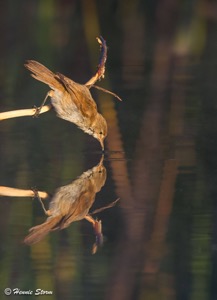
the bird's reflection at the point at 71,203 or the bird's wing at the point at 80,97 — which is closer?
the bird's reflection at the point at 71,203

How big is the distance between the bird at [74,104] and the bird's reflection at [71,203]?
197 mm

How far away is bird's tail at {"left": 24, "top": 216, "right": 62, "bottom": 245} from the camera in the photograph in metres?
2.25

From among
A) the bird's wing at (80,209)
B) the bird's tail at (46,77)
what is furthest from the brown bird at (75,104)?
the bird's wing at (80,209)

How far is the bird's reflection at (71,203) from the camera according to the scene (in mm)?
2297

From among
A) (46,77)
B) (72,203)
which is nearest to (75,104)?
(46,77)

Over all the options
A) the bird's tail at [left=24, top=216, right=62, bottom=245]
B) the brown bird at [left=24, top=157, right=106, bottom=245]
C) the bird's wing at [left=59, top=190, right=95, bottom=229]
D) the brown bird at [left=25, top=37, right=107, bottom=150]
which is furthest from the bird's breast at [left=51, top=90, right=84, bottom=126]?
the bird's tail at [left=24, top=216, right=62, bottom=245]

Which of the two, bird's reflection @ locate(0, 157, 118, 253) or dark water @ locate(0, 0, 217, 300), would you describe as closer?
dark water @ locate(0, 0, 217, 300)

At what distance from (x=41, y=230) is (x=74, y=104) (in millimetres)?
618

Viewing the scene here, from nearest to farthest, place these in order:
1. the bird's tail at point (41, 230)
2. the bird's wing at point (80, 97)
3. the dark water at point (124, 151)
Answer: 1. the dark water at point (124, 151)
2. the bird's tail at point (41, 230)
3. the bird's wing at point (80, 97)

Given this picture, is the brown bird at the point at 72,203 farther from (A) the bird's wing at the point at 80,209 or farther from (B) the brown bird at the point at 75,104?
(B) the brown bird at the point at 75,104

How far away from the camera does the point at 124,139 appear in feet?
9.67

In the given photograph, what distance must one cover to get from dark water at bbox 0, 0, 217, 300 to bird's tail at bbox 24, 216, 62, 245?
0.02 metres

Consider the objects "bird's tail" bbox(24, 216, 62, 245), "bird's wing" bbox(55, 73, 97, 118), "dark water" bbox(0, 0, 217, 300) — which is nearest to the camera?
"dark water" bbox(0, 0, 217, 300)

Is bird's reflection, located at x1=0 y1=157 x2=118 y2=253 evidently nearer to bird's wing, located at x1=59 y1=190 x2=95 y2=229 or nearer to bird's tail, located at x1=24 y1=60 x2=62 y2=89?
bird's wing, located at x1=59 y1=190 x2=95 y2=229
